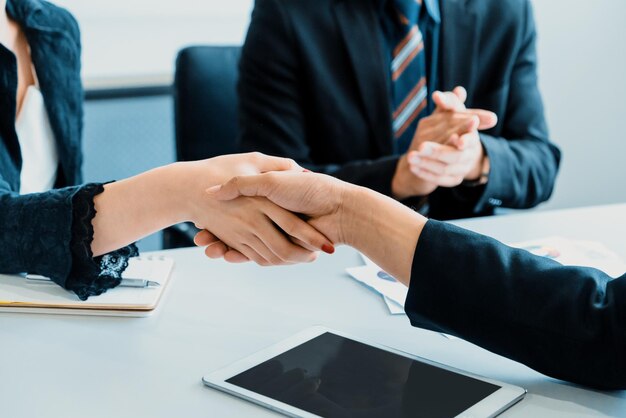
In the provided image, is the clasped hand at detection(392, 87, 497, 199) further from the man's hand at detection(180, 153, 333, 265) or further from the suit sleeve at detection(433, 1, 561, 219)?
the man's hand at detection(180, 153, 333, 265)

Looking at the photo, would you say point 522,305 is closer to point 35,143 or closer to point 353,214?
point 353,214

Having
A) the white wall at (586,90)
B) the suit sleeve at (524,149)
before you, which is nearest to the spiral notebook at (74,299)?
the suit sleeve at (524,149)

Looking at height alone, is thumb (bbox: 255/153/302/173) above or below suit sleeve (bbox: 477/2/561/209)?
above

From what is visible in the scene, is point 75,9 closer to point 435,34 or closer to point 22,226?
point 435,34

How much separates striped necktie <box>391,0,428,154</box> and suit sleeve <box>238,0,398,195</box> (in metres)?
0.17

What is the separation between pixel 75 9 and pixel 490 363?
203cm

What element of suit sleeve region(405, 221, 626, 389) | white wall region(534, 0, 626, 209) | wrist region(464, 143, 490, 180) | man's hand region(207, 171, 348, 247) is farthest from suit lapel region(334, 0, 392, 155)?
white wall region(534, 0, 626, 209)

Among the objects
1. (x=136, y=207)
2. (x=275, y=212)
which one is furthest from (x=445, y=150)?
(x=136, y=207)

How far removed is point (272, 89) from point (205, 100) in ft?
0.63

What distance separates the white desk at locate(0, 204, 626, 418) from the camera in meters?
0.88

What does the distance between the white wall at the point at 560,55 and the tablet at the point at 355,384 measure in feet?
6.24

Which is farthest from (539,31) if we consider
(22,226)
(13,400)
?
(13,400)

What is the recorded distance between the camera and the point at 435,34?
1880 millimetres

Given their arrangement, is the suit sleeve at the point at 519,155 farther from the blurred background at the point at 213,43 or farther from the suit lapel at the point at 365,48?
the blurred background at the point at 213,43
